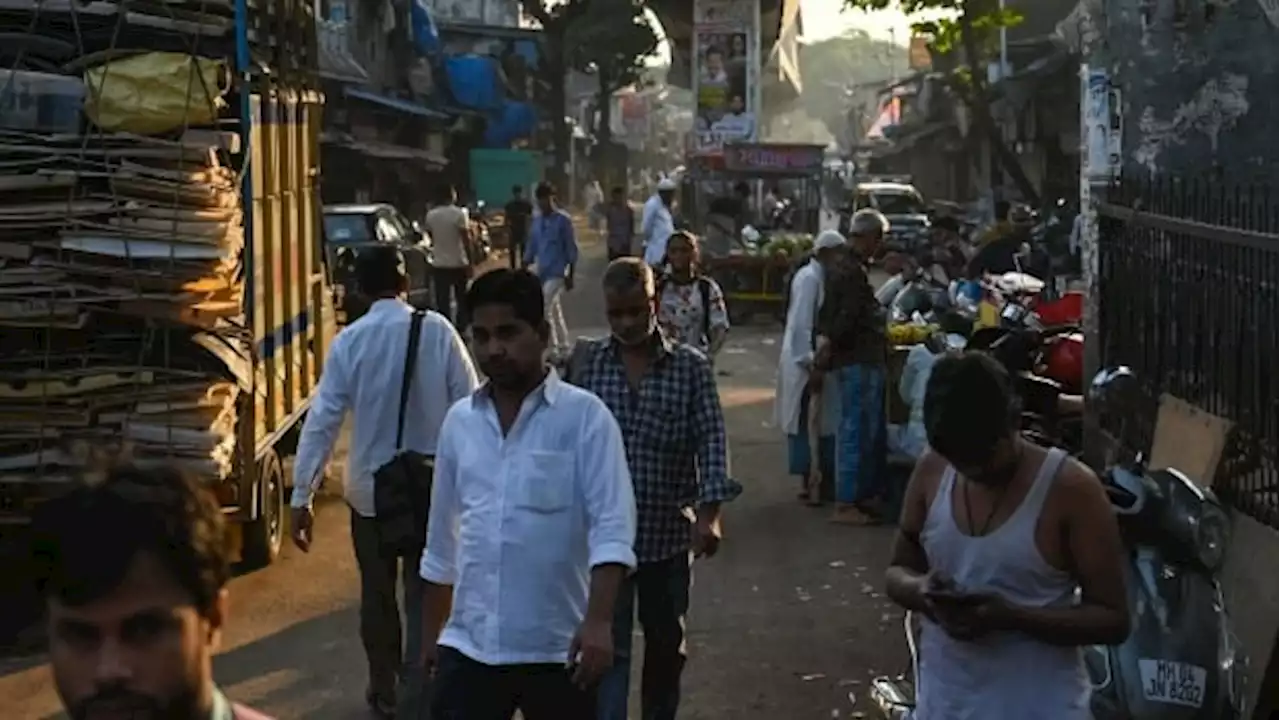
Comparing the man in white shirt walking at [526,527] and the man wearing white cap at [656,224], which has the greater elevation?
the man wearing white cap at [656,224]

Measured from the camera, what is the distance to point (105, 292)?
28.8 ft

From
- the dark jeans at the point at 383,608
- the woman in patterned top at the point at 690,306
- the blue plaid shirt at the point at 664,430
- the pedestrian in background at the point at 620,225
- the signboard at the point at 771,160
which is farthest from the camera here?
the signboard at the point at 771,160

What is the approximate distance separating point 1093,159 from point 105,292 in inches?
189

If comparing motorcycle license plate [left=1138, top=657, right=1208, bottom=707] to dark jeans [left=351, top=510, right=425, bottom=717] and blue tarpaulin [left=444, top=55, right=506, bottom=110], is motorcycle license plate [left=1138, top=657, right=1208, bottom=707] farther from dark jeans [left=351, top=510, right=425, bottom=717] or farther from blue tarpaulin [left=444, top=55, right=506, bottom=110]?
blue tarpaulin [left=444, top=55, right=506, bottom=110]

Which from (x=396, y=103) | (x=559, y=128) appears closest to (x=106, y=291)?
(x=396, y=103)

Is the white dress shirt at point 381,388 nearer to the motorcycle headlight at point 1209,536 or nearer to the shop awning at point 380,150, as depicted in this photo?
the motorcycle headlight at point 1209,536

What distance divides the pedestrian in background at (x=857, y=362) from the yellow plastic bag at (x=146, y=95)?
3907 mm

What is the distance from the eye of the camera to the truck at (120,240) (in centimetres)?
874

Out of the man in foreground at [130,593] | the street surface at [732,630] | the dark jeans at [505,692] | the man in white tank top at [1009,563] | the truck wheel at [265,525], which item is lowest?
the street surface at [732,630]

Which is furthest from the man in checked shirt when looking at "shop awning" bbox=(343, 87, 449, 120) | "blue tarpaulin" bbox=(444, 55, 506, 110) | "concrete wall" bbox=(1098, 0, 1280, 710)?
"blue tarpaulin" bbox=(444, 55, 506, 110)

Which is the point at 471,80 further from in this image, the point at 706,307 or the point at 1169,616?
the point at 1169,616

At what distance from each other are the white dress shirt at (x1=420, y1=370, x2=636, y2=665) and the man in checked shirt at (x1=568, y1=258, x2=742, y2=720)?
120 cm

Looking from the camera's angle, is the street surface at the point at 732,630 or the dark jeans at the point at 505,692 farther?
the street surface at the point at 732,630

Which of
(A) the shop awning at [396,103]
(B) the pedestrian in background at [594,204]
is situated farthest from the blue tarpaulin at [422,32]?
(B) the pedestrian in background at [594,204]
